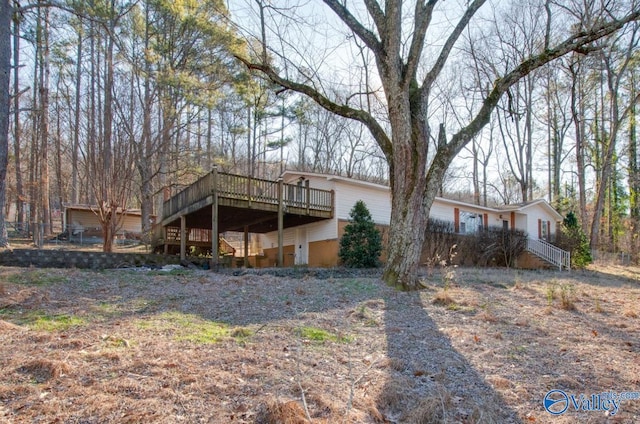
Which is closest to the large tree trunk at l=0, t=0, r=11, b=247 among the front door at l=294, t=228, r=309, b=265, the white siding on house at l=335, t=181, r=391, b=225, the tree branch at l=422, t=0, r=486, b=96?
the tree branch at l=422, t=0, r=486, b=96

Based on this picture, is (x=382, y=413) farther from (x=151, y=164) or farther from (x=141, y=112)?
(x=151, y=164)

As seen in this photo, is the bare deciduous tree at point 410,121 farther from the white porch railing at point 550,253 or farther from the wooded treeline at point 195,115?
the white porch railing at point 550,253

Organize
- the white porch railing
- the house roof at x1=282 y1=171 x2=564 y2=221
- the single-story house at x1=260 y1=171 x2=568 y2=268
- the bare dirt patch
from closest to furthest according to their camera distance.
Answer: the bare dirt patch → the single-story house at x1=260 y1=171 x2=568 y2=268 → the house roof at x1=282 y1=171 x2=564 y2=221 → the white porch railing

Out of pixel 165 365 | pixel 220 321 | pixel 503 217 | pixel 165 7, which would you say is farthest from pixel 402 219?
pixel 503 217

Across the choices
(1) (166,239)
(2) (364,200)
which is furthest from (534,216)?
(1) (166,239)

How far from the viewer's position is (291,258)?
62.5 feet

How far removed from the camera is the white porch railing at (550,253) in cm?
1828

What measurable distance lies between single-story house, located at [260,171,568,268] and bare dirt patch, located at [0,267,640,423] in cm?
961

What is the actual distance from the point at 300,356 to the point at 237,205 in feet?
32.4

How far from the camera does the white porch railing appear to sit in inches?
720

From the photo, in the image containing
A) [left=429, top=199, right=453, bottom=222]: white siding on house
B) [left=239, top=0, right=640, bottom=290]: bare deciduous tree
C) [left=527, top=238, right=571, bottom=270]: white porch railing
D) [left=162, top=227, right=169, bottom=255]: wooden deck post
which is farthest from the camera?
[left=429, top=199, right=453, bottom=222]: white siding on house

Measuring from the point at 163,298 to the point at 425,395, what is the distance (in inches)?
181

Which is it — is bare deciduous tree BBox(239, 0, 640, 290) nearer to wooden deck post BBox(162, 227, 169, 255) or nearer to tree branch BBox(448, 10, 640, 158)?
tree branch BBox(448, 10, 640, 158)

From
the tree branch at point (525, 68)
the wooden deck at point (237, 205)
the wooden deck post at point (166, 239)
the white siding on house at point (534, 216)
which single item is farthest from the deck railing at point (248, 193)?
the white siding on house at point (534, 216)
